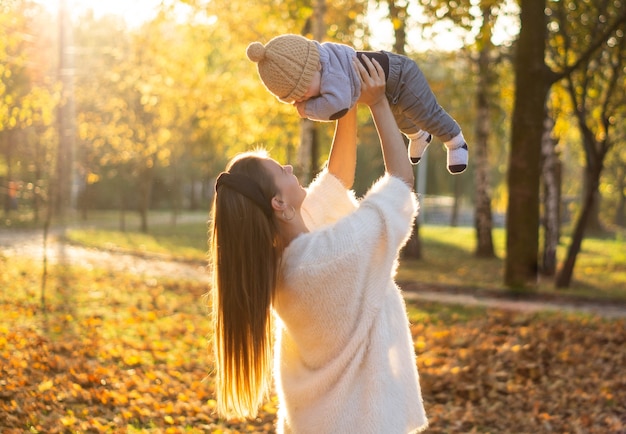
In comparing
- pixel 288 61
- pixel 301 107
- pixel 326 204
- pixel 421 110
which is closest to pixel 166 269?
pixel 326 204

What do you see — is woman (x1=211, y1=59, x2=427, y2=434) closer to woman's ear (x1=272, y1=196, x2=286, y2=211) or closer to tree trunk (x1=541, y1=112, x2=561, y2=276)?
woman's ear (x1=272, y1=196, x2=286, y2=211)

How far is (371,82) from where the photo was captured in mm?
2797

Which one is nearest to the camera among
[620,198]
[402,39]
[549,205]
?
[549,205]

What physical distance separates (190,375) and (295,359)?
16.9 feet

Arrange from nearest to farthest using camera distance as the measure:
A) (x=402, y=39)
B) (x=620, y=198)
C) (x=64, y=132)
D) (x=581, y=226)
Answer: (x=581, y=226), (x=402, y=39), (x=64, y=132), (x=620, y=198)

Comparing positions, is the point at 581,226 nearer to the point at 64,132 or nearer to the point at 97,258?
the point at 97,258

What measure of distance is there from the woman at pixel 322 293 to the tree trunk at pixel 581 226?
35.2 ft

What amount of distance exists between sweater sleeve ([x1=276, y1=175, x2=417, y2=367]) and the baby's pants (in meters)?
0.44

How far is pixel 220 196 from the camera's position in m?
2.63

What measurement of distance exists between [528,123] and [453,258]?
36.5 feet

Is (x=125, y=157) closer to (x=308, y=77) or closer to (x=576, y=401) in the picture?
(x=576, y=401)

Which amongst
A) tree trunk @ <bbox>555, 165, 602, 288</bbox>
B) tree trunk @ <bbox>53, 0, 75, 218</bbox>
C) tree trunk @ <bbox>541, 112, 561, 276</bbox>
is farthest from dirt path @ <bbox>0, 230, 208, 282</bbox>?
tree trunk @ <bbox>53, 0, 75, 218</bbox>

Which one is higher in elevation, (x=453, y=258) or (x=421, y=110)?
(x=421, y=110)

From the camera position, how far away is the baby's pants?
296 cm
